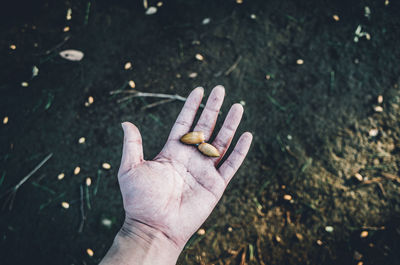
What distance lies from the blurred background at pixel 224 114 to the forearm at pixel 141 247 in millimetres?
850

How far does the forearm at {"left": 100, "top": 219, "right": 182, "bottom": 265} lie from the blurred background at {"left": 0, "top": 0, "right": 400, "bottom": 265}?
85cm

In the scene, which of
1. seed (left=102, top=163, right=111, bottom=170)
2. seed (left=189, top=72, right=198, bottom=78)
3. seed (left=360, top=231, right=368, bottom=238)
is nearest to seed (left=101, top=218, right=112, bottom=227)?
seed (left=102, top=163, right=111, bottom=170)

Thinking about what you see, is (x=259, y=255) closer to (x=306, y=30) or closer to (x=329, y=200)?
(x=329, y=200)

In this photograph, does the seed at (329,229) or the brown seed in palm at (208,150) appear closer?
the brown seed in palm at (208,150)

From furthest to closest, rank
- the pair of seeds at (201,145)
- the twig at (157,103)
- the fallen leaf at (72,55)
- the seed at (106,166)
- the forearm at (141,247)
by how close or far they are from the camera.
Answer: the fallen leaf at (72,55), the twig at (157,103), the seed at (106,166), the pair of seeds at (201,145), the forearm at (141,247)

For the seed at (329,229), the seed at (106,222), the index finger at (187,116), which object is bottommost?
the seed at (106,222)

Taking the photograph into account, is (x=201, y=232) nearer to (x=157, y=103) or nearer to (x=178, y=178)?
(x=178, y=178)

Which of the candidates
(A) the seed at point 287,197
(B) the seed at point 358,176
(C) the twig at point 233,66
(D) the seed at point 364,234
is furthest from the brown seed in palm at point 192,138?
(D) the seed at point 364,234

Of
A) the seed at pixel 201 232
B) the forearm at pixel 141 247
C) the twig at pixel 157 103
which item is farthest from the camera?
the twig at pixel 157 103

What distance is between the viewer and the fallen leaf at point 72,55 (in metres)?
3.14

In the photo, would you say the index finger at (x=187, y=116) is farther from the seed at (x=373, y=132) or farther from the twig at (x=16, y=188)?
the seed at (x=373, y=132)

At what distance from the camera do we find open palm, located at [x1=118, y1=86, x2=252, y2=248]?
1.94 m

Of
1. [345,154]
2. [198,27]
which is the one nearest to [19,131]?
[198,27]

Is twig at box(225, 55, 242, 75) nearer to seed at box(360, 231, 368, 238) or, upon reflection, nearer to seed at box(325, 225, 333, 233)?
seed at box(325, 225, 333, 233)
